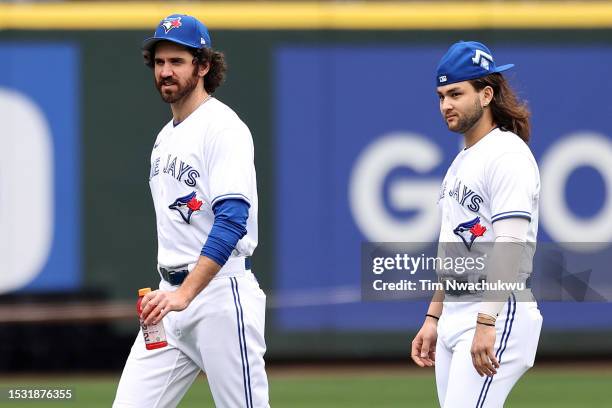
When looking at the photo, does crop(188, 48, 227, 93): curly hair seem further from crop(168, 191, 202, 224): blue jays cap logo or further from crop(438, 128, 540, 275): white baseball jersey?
crop(438, 128, 540, 275): white baseball jersey

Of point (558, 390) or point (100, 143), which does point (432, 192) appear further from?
point (100, 143)

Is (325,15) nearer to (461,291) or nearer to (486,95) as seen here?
(486,95)

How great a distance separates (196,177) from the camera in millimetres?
4949

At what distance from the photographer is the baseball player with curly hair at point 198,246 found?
492cm

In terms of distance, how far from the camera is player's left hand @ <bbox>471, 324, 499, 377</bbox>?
14.7 feet

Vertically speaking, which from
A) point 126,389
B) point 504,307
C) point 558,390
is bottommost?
point 558,390

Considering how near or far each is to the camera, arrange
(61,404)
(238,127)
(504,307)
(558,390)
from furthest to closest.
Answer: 1. (558,390)
2. (61,404)
3. (238,127)
4. (504,307)

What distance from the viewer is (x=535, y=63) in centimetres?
1159

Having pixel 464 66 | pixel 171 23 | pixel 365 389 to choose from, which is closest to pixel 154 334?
pixel 171 23

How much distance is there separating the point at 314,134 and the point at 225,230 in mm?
6827

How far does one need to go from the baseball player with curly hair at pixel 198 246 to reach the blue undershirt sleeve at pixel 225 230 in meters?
0.02

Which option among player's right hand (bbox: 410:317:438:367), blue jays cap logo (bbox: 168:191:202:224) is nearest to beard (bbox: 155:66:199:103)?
blue jays cap logo (bbox: 168:191:202:224)

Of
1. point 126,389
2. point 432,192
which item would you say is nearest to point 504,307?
point 126,389

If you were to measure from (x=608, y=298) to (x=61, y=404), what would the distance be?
18.2ft
